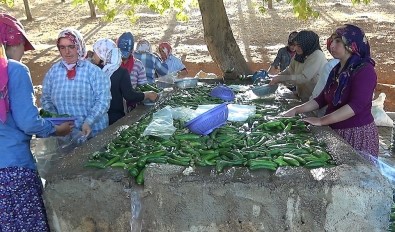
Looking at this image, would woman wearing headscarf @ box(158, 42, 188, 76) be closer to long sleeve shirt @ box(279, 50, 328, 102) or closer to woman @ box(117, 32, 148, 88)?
woman @ box(117, 32, 148, 88)

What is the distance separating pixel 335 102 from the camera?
4219mm

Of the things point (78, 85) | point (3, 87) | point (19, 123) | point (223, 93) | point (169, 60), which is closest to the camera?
point (3, 87)

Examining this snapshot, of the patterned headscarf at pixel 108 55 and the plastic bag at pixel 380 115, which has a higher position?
the patterned headscarf at pixel 108 55

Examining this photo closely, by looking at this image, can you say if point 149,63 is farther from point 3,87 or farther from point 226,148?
point 3,87

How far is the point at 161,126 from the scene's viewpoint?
13.9 feet

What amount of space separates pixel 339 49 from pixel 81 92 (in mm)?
2302

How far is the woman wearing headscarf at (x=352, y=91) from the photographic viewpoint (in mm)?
3961

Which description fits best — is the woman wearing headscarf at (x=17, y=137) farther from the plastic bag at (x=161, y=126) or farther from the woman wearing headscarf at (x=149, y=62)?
the woman wearing headscarf at (x=149, y=62)

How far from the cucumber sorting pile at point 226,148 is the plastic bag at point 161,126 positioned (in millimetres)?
51

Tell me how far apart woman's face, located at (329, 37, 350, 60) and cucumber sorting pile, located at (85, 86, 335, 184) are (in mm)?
719

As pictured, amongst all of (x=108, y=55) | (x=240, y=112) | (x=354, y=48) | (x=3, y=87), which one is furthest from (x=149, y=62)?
(x=3, y=87)

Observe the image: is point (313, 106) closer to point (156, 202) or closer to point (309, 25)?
→ point (156, 202)

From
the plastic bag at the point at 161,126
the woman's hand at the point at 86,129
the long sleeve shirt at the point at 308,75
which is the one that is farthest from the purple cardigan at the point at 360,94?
the woman's hand at the point at 86,129

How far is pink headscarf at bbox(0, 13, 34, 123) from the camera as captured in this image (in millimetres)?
2925
